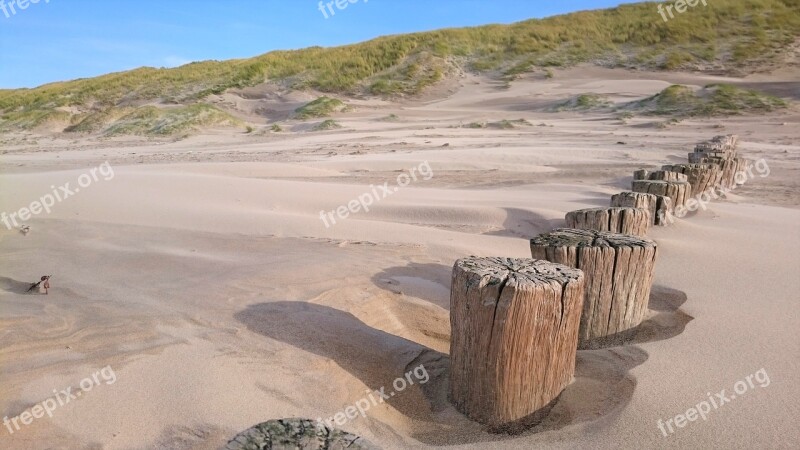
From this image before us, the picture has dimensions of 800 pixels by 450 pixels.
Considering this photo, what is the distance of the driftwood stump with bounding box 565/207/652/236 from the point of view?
4.52 metres

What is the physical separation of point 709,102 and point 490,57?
1496 centimetres

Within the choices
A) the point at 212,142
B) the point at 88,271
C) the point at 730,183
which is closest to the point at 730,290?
the point at 88,271

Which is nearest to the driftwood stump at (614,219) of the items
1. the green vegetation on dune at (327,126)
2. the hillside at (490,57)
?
the green vegetation on dune at (327,126)

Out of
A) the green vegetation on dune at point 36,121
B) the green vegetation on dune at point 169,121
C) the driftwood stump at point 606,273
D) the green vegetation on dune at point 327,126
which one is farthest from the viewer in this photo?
the green vegetation on dune at point 36,121

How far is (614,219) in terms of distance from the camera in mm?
4543

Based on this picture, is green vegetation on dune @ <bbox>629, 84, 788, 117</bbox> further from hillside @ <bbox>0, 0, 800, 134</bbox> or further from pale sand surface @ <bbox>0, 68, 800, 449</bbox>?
pale sand surface @ <bbox>0, 68, 800, 449</bbox>

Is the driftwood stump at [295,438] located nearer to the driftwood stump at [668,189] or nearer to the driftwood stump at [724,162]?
the driftwood stump at [668,189]

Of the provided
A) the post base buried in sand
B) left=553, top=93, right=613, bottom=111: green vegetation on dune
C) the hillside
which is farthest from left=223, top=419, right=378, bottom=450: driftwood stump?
the hillside

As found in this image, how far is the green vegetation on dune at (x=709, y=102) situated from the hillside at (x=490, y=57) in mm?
9884

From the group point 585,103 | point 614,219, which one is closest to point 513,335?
point 614,219

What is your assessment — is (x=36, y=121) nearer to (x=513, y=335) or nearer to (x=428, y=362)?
(x=428, y=362)

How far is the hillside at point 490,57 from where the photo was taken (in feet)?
95.7

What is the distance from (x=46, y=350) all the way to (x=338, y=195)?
16.3 feet

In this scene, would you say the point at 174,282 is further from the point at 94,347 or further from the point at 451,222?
the point at 451,222
